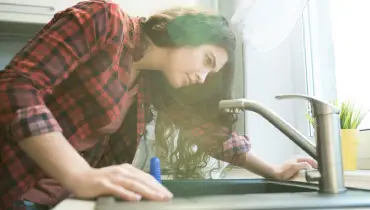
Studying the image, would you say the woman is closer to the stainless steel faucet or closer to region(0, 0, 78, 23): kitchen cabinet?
A: the stainless steel faucet

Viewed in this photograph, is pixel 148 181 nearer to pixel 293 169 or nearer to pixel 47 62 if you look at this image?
pixel 47 62

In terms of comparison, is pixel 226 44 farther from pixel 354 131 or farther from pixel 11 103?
pixel 11 103

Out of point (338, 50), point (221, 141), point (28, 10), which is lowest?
point (221, 141)

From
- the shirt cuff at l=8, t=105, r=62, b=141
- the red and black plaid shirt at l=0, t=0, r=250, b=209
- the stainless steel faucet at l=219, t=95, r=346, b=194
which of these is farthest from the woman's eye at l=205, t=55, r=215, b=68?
the shirt cuff at l=8, t=105, r=62, b=141

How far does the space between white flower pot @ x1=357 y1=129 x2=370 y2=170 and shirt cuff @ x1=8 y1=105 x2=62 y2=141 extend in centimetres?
89

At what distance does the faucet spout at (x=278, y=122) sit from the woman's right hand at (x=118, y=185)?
211mm

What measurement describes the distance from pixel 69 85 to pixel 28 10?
87 centimetres

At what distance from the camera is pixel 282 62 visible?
170 centimetres

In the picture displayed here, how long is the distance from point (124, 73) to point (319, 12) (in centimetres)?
89

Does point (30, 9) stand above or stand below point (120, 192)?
above

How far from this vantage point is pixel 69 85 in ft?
3.05

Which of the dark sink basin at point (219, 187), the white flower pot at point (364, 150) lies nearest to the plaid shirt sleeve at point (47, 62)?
the dark sink basin at point (219, 187)

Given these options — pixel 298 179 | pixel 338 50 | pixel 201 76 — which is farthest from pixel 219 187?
pixel 338 50

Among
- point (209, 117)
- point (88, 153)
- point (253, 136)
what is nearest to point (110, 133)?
point (88, 153)
